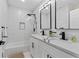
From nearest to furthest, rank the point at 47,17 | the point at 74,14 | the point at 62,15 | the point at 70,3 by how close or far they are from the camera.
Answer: the point at 74,14 → the point at 70,3 → the point at 62,15 → the point at 47,17

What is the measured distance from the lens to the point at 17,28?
18.4 feet

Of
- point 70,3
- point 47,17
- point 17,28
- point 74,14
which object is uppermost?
point 70,3

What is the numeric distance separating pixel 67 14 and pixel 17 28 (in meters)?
4.28

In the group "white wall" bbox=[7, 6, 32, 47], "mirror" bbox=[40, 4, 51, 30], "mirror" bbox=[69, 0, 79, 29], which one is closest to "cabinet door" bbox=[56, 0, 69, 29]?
"mirror" bbox=[69, 0, 79, 29]

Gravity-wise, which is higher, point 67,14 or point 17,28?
point 67,14

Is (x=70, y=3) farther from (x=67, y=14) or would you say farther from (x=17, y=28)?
(x=17, y=28)

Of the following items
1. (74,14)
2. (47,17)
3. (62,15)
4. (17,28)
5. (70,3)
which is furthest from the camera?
(17,28)

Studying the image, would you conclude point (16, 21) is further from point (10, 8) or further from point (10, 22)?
point (10, 8)

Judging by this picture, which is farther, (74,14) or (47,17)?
(47,17)

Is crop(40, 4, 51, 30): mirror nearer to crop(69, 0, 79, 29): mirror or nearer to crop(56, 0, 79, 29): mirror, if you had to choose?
crop(56, 0, 79, 29): mirror

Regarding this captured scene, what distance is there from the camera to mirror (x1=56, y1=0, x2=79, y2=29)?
5.58ft

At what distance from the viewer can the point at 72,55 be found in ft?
3.20

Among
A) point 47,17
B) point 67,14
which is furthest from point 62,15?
point 47,17

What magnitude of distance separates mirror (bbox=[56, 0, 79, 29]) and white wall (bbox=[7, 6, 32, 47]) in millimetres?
3388
